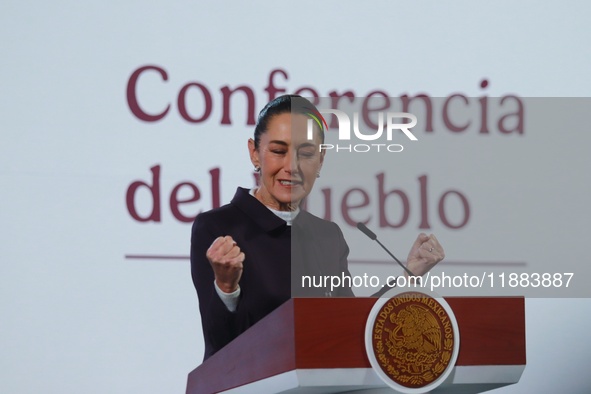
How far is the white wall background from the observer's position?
9.88 ft

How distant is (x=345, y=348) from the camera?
142cm

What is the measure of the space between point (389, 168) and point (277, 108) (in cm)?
63

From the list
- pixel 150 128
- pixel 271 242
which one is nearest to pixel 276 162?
pixel 271 242

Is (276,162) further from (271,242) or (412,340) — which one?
(412,340)

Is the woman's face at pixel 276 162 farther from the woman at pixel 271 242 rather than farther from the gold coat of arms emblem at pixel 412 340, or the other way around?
the gold coat of arms emblem at pixel 412 340

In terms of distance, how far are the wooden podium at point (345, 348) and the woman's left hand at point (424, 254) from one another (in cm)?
11

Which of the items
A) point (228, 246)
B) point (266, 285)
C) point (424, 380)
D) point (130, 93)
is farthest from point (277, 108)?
point (130, 93)

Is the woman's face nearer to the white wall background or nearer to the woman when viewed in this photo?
the woman

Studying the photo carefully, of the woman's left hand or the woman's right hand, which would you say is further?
the woman's right hand

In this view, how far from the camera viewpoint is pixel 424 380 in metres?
1.45

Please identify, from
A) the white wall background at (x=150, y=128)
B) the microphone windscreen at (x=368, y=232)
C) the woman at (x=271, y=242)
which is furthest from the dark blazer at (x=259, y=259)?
the white wall background at (x=150, y=128)

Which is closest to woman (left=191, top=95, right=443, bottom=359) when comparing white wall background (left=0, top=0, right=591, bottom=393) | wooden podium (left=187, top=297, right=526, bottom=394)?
wooden podium (left=187, top=297, right=526, bottom=394)

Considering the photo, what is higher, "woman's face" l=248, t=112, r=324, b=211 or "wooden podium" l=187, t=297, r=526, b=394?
"woman's face" l=248, t=112, r=324, b=211

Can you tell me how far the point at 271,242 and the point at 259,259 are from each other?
0.07 meters
